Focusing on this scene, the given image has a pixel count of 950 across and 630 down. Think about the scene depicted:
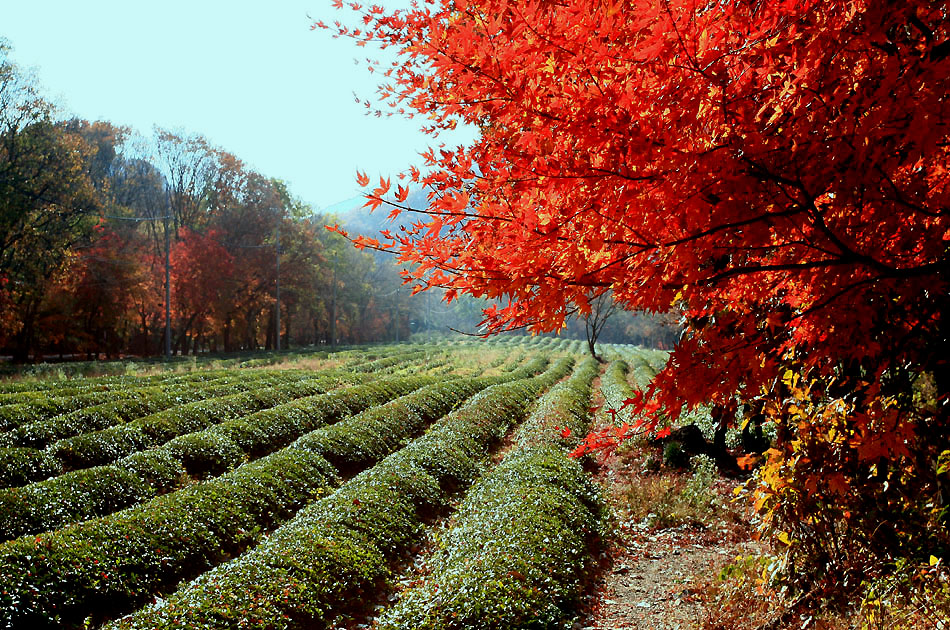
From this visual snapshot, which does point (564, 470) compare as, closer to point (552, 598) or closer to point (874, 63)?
point (552, 598)

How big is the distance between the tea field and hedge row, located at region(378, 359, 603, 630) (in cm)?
3

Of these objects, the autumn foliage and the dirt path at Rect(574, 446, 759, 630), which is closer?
the autumn foliage

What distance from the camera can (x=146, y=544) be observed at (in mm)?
6930

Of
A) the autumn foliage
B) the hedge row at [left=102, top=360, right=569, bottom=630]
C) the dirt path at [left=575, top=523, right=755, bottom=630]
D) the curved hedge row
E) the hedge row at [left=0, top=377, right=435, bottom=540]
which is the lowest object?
the dirt path at [left=575, top=523, right=755, bottom=630]

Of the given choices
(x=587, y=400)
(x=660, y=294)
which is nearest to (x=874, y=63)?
(x=660, y=294)

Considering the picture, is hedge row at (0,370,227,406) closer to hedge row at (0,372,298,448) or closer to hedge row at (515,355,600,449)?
hedge row at (0,372,298,448)

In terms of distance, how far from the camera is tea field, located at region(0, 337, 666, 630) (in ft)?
19.1

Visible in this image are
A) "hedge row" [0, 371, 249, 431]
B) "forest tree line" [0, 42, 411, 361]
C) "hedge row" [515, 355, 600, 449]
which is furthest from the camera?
"forest tree line" [0, 42, 411, 361]

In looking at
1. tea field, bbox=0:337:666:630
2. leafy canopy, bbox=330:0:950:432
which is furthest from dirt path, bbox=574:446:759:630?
leafy canopy, bbox=330:0:950:432

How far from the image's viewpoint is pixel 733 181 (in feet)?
6.49

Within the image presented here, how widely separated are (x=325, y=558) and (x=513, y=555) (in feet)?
7.18

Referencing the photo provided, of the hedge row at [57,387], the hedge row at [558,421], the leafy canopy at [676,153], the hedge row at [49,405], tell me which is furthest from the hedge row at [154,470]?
the leafy canopy at [676,153]

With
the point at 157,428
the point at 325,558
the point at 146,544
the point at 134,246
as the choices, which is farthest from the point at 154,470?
the point at 134,246

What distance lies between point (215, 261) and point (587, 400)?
102ft
